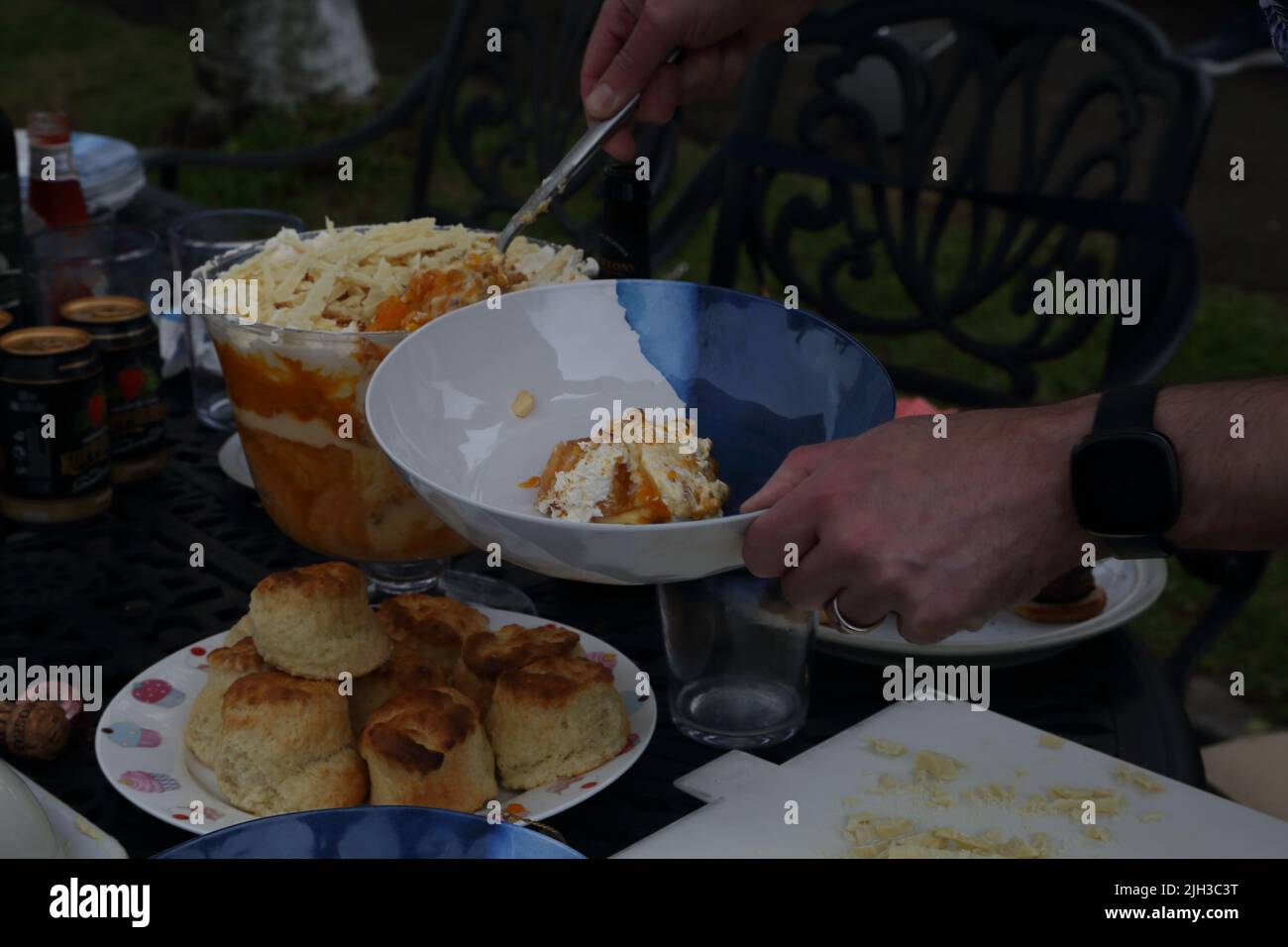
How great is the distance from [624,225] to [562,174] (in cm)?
12

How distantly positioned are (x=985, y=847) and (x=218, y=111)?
19.8 feet

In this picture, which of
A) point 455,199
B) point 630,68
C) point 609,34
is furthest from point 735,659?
point 455,199

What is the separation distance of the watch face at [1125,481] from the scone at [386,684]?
1.88ft

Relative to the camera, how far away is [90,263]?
1.94 metres

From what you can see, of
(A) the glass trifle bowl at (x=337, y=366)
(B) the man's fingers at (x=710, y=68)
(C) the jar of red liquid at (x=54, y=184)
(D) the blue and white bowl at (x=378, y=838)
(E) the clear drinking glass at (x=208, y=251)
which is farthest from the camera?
(C) the jar of red liquid at (x=54, y=184)

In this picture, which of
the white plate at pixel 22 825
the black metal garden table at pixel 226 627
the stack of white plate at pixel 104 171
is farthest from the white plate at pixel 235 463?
the stack of white plate at pixel 104 171

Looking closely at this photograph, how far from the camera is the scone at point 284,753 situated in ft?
3.61

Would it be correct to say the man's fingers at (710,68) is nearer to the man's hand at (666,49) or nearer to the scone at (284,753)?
the man's hand at (666,49)

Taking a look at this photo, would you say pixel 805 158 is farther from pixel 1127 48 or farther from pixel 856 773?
pixel 856 773

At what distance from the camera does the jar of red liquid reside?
2133 millimetres

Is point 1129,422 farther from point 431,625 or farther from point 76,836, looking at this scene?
point 76,836

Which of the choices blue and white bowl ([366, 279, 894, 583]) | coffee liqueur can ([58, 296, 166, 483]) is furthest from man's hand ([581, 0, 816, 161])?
coffee liqueur can ([58, 296, 166, 483])

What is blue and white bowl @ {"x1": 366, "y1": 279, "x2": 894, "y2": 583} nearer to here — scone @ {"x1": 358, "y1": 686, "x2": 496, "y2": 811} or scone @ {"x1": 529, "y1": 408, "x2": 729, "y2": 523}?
scone @ {"x1": 529, "y1": 408, "x2": 729, "y2": 523}

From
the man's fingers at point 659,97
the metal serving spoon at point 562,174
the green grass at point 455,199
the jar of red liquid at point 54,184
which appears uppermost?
the man's fingers at point 659,97
